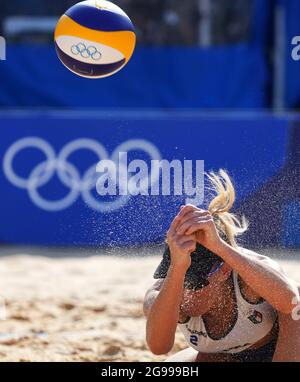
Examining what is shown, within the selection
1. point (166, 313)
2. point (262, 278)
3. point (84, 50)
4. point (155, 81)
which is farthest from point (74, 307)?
point (155, 81)

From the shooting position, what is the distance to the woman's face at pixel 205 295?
2828 mm

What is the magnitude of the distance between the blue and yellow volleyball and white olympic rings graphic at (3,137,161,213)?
4.35m

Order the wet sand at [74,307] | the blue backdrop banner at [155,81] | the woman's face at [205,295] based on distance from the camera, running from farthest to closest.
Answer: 1. the blue backdrop banner at [155,81]
2. the wet sand at [74,307]
3. the woman's face at [205,295]

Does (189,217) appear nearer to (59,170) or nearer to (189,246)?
Answer: (189,246)

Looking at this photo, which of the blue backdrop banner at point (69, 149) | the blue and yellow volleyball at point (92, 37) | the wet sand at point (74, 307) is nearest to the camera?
the blue and yellow volleyball at point (92, 37)

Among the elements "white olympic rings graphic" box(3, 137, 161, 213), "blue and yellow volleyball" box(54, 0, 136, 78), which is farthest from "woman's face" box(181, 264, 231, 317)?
"white olympic rings graphic" box(3, 137, 161, 213)

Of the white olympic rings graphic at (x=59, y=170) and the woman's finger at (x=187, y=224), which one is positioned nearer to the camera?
the woman's finger at (x=187, y=224)

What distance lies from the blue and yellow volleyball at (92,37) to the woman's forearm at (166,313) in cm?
99

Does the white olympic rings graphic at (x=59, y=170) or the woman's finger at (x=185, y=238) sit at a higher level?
the woman's finger at (x=185, y=238)

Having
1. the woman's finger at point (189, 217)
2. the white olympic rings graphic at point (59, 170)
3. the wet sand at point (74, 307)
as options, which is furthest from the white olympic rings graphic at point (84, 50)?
the white olympic rings graphic at point (59, 170)

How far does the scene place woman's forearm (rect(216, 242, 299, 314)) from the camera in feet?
8.83

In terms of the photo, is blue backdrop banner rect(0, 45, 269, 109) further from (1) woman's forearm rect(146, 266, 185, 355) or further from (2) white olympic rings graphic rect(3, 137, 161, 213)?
(1) woman's forearm rect(146, 266, 185, 355)

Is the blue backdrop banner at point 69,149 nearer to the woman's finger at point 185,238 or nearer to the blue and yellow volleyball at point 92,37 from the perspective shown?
the blue and yellow volleyball at point 92,37

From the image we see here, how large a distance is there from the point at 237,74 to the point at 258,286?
7.08m
